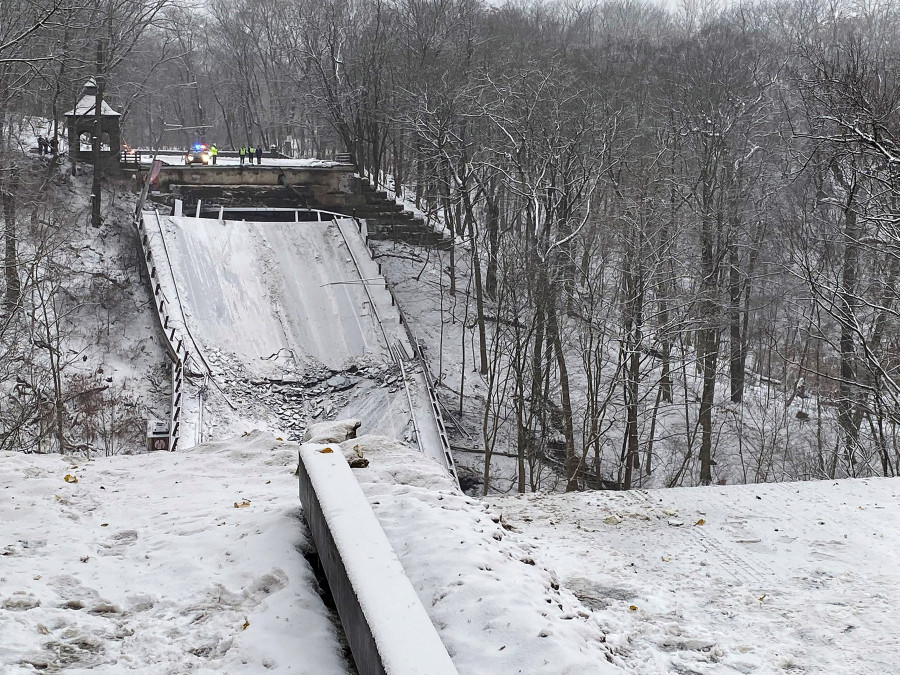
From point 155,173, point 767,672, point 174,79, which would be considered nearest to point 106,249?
point 155,173

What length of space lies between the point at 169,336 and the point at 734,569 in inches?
722

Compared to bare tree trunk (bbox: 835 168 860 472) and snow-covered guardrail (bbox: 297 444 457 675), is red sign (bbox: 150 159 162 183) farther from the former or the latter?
snow-covered guardrail (bbox: 297 444 457 675)

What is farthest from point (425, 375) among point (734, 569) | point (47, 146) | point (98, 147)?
point (47, 146)

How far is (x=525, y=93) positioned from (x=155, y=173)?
1540 cm

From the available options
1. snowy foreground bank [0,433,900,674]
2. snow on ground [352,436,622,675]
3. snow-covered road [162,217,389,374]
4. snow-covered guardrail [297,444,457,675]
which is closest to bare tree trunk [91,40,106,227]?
snow-covered road [162,217,389,374]

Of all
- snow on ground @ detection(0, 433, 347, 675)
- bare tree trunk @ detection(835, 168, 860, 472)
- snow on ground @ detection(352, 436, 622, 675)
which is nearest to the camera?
snow on ground @ detection(352, 436, 622, 675)

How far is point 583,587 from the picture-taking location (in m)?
6.73

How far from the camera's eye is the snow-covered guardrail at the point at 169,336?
18578mm

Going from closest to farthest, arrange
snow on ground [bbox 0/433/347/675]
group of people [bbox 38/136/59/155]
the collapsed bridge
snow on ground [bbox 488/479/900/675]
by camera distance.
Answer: snow on ground [bbox 0/433/347/675] < snow on ground [bbox 488/479/900/675] < the collapsed bridge < group of people [bbox 38/136/59/155]

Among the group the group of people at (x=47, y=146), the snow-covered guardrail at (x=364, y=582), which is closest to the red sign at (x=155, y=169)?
the group of people at (x=47, y=146)

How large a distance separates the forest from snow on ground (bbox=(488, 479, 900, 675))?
4.47 metres

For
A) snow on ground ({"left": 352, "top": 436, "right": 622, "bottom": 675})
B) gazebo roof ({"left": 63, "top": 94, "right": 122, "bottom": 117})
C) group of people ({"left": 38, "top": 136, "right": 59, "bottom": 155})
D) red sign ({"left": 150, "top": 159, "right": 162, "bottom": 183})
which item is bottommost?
snow on ground ({"left": 352, "top": 436, "right": 622, "bottom": 675})

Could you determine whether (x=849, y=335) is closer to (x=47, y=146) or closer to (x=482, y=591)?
(x=482, y=591)

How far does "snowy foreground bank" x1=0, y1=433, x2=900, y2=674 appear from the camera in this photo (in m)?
Answer: 5.09
